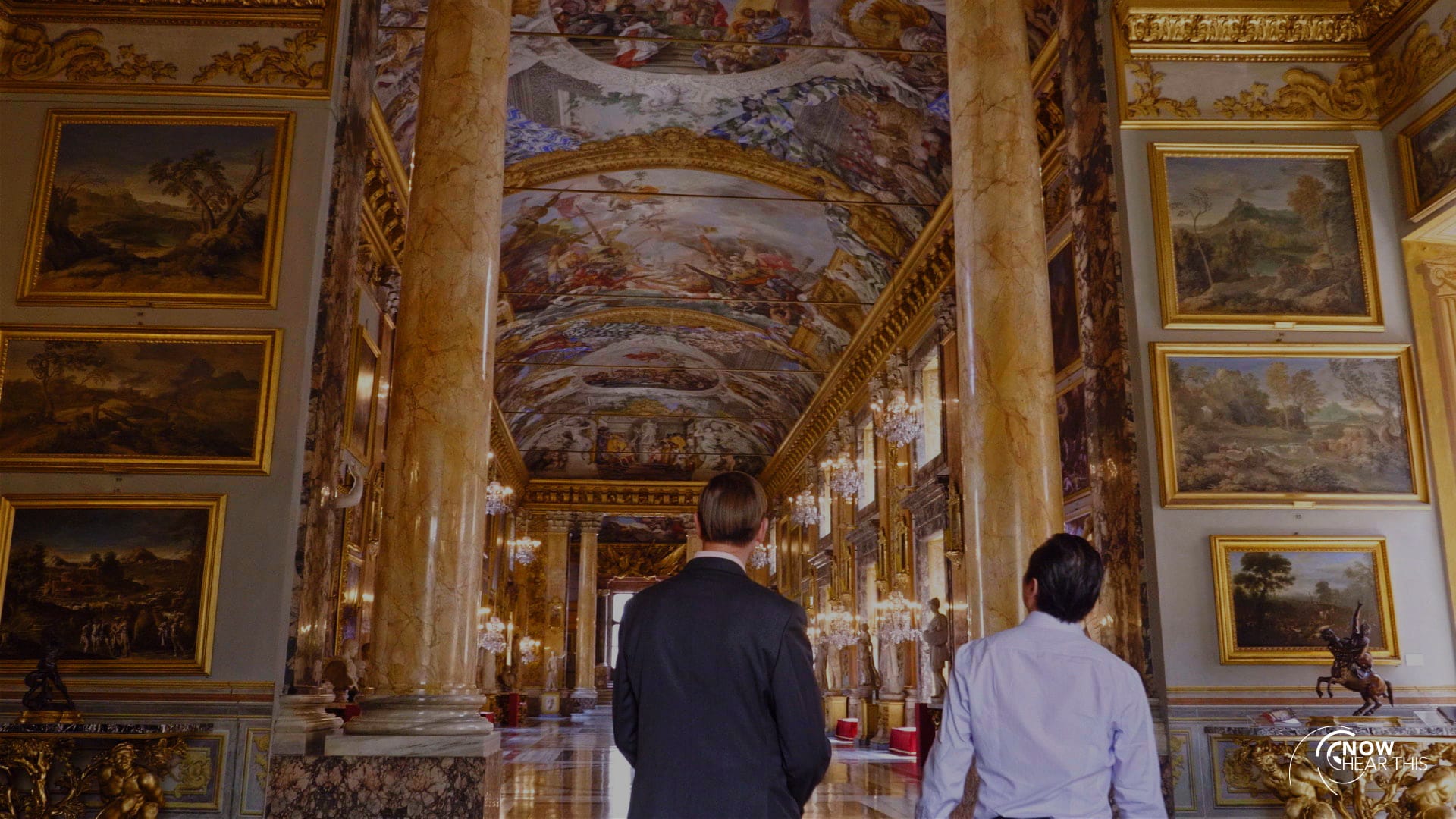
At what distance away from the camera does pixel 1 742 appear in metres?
6.45

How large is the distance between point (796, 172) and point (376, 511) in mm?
7825

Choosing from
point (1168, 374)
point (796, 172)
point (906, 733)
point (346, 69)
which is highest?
point (796, 172)

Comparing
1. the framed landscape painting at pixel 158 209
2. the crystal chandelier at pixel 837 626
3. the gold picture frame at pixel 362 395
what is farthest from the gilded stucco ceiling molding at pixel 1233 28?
the crystal chandelier at pixel 837 626

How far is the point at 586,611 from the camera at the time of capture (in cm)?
3625

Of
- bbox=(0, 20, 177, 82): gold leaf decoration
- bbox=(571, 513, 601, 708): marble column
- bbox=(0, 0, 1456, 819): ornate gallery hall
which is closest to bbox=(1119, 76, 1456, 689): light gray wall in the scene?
bbox=(0, 0, 1456, 819): ornate gallery hall

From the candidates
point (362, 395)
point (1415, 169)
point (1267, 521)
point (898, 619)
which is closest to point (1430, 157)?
point (1415, 169)

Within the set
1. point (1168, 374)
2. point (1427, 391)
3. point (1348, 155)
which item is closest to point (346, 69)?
point (1168, 374)

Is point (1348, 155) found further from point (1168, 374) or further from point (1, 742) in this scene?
point (1, 742)

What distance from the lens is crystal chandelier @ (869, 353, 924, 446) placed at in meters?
16.5

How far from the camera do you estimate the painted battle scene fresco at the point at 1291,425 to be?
7.78 m

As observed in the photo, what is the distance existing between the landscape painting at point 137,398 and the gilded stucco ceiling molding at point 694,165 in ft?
31.0

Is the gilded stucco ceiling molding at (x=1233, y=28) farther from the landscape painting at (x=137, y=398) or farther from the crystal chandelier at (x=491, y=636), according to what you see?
the crystal chandelier at (x=491, y=636)

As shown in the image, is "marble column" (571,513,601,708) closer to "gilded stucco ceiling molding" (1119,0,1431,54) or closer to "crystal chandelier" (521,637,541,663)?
"crystal chandelier" (521,637,541,663)

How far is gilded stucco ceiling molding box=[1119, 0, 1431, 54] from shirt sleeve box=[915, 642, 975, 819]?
6905mm
